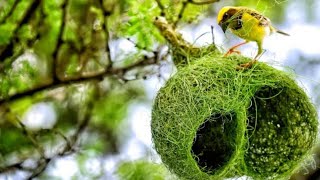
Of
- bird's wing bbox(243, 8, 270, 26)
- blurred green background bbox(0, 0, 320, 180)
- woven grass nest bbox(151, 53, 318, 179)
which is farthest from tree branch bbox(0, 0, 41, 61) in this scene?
bird's wing bbox(243, 8, 270, 26)

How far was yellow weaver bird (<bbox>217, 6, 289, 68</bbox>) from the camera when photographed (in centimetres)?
142

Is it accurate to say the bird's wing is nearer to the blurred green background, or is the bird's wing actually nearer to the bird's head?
the bird's head

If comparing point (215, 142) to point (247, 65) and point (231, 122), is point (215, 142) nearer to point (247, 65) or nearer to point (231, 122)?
point (231, 122)

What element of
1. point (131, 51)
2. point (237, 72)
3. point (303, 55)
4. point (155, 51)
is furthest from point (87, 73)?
point (237, 72)

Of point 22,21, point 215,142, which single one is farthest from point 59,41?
point 215,142

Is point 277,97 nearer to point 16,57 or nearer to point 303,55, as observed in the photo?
point 303,55

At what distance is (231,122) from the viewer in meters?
1.50

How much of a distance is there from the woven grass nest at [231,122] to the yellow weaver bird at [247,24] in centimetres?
6

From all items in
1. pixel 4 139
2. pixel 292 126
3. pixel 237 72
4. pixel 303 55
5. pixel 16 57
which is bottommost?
pixel 4 139

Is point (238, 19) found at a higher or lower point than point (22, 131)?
higher

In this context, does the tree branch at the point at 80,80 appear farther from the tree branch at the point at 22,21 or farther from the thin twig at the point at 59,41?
the tree branch at the point at 22,21

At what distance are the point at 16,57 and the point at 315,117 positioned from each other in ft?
2.98

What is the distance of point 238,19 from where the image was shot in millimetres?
1424

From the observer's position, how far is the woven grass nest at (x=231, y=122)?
4.65ft
